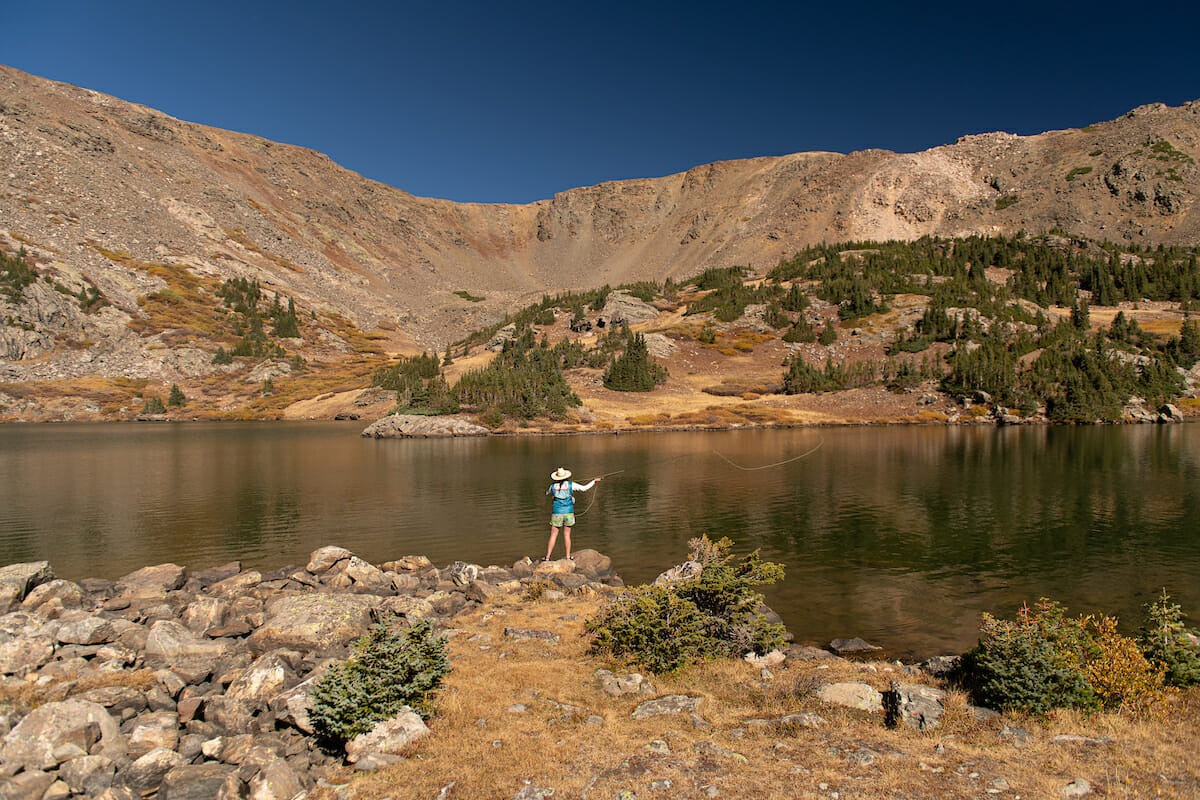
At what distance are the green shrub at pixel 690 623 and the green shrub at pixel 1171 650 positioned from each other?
518 centimetres

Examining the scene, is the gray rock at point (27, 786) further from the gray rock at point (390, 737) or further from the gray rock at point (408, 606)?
the gray rock at point (408, 606)

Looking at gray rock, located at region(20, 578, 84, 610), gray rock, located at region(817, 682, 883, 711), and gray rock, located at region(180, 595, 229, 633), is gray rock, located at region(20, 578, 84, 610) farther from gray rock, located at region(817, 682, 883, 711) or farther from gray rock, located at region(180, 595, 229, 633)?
gray rock, located at region(817, 682, 883, 711)

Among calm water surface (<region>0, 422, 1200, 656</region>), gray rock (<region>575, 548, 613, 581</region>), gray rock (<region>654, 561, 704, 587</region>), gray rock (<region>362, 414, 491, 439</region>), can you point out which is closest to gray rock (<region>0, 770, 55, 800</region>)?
gray rock (<region>654, 561, 704, 587</region>)

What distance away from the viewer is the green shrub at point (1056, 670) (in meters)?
7.89

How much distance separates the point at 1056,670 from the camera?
7957 mm

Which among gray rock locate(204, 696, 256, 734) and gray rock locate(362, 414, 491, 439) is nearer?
gray rock locate(204, 696, 256, 734)

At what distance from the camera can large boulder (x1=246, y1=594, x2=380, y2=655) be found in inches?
413

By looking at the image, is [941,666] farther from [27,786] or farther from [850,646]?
[27,786]

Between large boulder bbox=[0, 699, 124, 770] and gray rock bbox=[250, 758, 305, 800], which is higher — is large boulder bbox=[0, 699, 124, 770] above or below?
above

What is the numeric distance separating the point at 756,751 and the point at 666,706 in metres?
1.73

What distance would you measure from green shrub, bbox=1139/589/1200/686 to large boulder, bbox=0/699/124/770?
13.6 metres

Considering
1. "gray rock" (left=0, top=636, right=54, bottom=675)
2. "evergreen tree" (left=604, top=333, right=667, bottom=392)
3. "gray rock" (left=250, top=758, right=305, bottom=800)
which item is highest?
"evergreen tree" (left=604, top=333, right=667, bottom=392)

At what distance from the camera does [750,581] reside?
1140 centimetres

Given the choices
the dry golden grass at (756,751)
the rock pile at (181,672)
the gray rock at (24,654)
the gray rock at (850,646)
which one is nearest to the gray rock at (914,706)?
the dry golden grass at (756,751)
